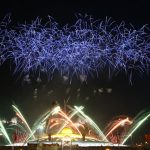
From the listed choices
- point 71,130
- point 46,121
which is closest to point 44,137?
point 71,130

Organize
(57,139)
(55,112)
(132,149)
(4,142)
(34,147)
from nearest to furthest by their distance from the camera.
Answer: (34,147), (132,149), (55,112), (57,139), (4,142)

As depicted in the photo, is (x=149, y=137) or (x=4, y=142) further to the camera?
(x=4, y=142)

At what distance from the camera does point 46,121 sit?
287ft

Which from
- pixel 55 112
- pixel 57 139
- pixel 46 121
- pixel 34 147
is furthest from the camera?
pixel 57 139

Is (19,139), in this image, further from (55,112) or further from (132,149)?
(132,149)

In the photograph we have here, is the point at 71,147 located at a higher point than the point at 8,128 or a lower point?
lower

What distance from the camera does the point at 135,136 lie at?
122062 mm

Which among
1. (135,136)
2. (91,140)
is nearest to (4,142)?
(91,140)

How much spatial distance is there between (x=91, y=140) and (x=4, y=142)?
28292 mm

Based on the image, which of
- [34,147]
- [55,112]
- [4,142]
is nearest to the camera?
[34,147]

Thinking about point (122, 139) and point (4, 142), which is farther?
point (4, 142)

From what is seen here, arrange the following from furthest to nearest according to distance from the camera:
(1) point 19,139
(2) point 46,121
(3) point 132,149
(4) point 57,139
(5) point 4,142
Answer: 1. (5) point 4,142
2. (1) point 19,139
3. (4) point 57,139
4. (2) point 46,121
5. (3) point 132,149

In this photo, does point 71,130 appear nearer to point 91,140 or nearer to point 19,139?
point 91,140

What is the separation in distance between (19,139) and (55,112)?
2780cm
